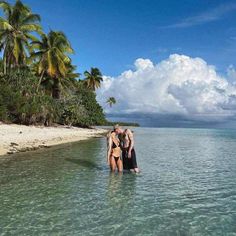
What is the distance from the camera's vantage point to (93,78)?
83.1 m

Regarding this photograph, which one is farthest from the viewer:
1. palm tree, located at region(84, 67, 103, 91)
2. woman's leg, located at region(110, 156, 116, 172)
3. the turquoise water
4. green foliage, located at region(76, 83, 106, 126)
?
palm tree, located at region(84, 67, 103, 91)

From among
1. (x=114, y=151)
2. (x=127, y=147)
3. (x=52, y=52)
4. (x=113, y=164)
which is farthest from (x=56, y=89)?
(x=127, y=147)

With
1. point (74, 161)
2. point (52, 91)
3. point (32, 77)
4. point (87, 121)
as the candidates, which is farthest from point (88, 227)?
point (87, 121)

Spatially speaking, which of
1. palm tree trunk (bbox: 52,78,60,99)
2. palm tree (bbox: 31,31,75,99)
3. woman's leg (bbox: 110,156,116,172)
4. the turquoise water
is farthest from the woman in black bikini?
palm tree trunk (bbox: 52,78,60,99)

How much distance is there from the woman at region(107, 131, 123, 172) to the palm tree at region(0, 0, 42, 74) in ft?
97.5

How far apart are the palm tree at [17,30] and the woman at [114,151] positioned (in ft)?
97.5

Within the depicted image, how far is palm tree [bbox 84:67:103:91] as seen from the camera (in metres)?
83.0

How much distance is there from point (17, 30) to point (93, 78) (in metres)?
42.5

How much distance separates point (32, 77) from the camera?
147 feet

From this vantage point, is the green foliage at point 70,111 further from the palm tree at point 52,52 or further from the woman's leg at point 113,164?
the woman's leg at point 113,164

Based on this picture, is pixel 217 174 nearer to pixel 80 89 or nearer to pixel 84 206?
pixel 84 206

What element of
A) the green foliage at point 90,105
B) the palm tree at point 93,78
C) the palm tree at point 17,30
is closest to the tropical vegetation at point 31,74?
the palm tree at point 17,30

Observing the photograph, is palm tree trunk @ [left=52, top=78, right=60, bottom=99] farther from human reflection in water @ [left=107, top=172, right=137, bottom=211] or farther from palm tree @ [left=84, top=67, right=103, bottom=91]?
human reflection in water @ [left=107, top=172, right=137, bottom=211]

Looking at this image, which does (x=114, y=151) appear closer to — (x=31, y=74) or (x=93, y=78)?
(x=31, y=74)
